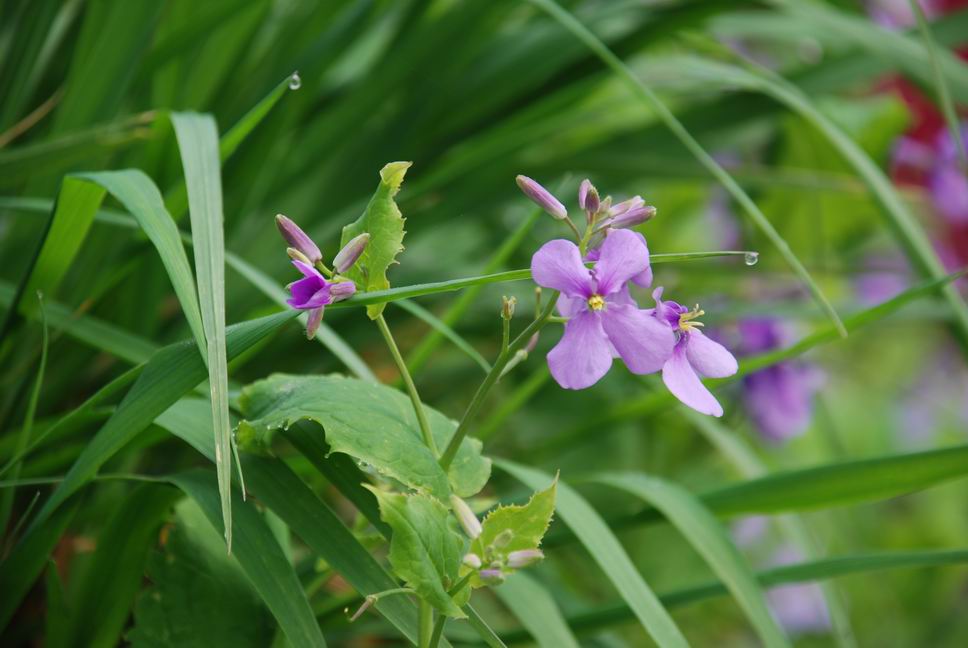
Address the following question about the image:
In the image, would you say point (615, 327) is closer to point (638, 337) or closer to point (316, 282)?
point (638, 337)

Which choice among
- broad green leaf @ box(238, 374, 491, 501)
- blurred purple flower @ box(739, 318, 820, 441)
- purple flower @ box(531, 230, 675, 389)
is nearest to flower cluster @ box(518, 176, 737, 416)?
purple flower @ box(531, 230, 675, 389)

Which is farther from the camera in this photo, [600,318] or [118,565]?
[118,565]

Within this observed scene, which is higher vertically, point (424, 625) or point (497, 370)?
point (497, 370)

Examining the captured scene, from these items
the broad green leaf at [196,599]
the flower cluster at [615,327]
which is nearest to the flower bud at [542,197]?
the flower cluster at [615,327]

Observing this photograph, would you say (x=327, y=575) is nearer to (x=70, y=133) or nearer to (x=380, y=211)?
(x=380, y=211)

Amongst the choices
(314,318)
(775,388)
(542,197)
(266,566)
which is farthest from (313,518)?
(775,388)

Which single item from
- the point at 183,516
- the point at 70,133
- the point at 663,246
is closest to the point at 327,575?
the point at 183,516
